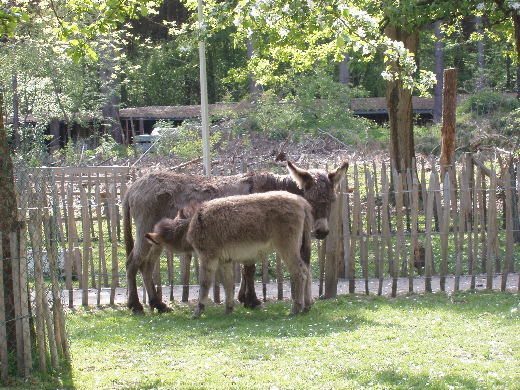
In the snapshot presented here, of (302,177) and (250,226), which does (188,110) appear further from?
(250,226)

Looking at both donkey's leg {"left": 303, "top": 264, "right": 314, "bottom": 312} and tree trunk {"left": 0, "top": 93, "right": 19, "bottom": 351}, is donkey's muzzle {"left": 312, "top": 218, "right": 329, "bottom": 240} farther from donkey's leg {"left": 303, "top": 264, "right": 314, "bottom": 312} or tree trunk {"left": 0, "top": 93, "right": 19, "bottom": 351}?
tree trunk {"left": 0, "top": 93, "right": 19, "bottom": 351}

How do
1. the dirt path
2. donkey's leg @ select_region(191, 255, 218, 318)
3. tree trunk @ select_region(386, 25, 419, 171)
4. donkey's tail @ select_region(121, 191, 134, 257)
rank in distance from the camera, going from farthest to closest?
1. tree trunk @ select_region(386, 25, 419, 171)
2. the dirt path
3. donkey's tail @ select_region(121, 191, 134, 257)
4. donkey's leg @ select_region(191, 255, 218, 318)

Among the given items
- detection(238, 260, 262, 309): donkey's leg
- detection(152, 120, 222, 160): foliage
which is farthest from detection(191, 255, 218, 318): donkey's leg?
detection(152, 120, 222, 160): foliage

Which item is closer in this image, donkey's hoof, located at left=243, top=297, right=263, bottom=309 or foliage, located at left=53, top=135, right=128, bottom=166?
donkey's hoof, located at left=243, top=297, right=263, bottom=309

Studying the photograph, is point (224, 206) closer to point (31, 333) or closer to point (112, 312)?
point (112, 312)

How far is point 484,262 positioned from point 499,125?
15.9 m

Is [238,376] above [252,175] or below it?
below

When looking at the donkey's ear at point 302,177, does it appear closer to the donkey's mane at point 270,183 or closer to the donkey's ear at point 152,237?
the donkey's mane at point 270,183

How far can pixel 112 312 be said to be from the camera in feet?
31.1

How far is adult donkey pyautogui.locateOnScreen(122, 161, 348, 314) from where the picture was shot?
9172mm

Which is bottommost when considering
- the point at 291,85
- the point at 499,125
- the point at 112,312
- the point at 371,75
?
the point at 112,312

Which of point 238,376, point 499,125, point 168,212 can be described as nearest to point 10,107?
point 168,212

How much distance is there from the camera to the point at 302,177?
916 cm

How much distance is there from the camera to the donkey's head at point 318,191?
9.10 m
